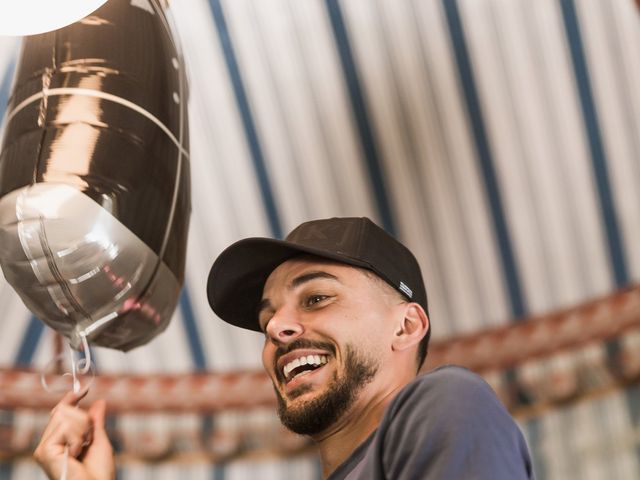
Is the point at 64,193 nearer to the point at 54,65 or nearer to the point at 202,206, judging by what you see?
the point at 54,65

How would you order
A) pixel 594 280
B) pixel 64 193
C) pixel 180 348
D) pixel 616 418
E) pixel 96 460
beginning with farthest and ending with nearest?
pixel 180 348 < pixel 594 280 < pixel 616 418 < pixel 96 460 < pixel 64 193

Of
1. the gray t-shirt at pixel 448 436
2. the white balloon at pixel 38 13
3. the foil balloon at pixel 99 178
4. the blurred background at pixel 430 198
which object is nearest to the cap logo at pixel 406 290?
the foil balloon at pixel 99 178

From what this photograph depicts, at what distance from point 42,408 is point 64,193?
7.82 ft

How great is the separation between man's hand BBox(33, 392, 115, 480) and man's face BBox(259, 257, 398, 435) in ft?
1.05

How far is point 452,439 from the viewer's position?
42.1 inches

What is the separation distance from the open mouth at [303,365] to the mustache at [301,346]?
0.01 m

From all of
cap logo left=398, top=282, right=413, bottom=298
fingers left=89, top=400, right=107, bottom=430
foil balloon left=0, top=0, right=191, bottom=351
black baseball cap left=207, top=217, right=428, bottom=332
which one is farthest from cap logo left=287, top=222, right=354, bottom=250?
fingers left=89, top=400, right=107, bottom=430

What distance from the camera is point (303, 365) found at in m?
1.58

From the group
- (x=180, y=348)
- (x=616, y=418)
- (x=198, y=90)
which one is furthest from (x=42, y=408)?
(x=616, y=418)

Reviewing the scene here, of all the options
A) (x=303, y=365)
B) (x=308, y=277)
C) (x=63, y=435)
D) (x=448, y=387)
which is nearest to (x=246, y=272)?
(x=308, y=277)

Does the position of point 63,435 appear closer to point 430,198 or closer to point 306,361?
point 306,361

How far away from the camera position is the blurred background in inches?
134

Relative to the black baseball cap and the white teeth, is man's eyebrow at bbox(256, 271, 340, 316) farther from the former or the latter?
the white teeth

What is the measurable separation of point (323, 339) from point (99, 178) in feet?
1.41
